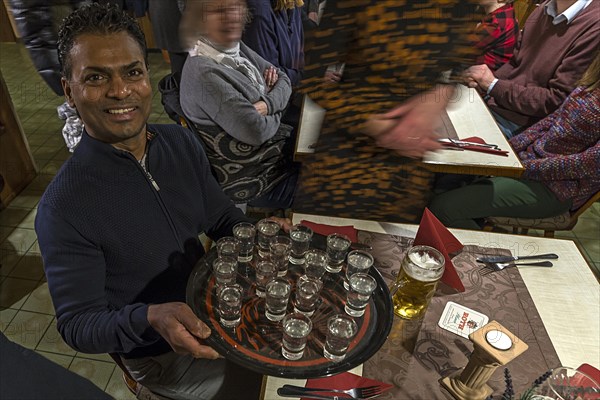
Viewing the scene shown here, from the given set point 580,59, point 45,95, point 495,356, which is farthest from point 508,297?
point 45,95

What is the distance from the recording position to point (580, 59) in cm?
216

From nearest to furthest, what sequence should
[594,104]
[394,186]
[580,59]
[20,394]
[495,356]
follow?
[20,394] < [495,356] < [394,186] < [594,104] < [580,59]

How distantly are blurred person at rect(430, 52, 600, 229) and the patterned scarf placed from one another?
1.09 m

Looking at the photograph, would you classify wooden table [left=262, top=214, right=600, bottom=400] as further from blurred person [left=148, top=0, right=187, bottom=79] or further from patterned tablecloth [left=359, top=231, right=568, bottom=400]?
blurred person [left=148, top=0, right=187, bottom=79]

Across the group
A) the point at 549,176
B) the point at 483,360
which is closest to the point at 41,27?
the point at 483,360

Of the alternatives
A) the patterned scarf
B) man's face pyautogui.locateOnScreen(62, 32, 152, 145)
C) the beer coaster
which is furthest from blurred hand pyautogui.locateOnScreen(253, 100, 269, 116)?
the beer coaster

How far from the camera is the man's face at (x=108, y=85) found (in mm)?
1014

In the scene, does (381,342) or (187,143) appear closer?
(381,342)

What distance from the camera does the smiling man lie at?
99 centimetres

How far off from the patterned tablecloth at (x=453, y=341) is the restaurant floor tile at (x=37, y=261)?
1.25 metres

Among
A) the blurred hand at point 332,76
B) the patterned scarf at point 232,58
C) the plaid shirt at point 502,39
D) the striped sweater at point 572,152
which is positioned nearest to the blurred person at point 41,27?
the patterned scarf at point 232,58

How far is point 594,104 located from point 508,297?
1182 millimetres

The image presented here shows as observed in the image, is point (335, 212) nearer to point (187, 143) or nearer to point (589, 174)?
point (187, 143)

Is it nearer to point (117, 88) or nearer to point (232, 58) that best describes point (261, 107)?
point (232, 58)
